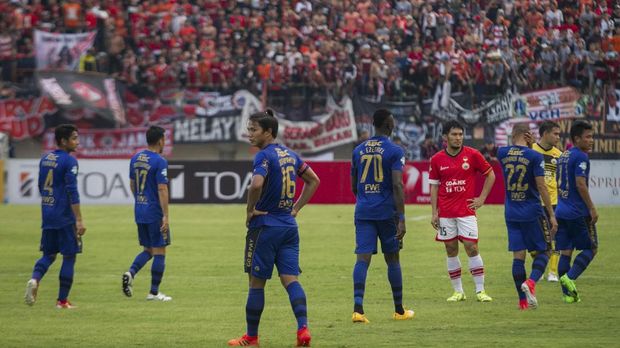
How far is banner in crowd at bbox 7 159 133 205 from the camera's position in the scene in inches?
1492

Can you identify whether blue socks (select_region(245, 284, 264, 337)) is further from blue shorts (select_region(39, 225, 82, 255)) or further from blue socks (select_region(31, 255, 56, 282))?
blue socks (select_region(31, 255, 56, 282))

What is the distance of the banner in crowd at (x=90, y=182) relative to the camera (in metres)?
37.9

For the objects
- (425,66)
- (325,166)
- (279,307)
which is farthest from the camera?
(425,66)

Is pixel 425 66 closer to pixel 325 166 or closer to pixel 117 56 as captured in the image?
pixel 325 166

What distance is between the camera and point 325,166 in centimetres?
3750

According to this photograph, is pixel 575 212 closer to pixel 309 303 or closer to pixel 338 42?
pixel 309 303

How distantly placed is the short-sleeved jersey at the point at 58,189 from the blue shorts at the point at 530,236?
5624 mm

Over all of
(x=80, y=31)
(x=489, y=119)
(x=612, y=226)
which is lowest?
(x=612, y=226)

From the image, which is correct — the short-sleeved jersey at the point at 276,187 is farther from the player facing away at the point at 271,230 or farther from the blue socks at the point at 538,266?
the blue socks at the point at 538,266

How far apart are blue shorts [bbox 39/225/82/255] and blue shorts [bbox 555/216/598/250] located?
249 inches

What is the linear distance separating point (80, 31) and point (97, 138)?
470 centimetres

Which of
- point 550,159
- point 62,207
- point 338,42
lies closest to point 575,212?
point 550,159

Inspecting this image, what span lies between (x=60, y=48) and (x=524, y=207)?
1176 inches

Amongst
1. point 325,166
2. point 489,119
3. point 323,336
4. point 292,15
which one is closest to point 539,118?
point 489,119
